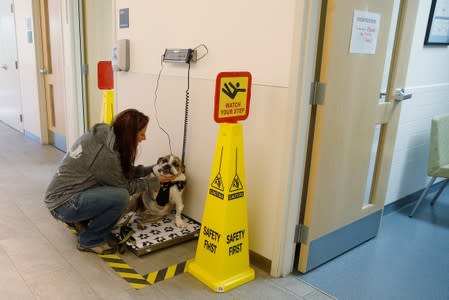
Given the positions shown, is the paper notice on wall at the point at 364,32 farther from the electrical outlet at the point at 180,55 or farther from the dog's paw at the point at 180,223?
the dog's paw at the point at 180,223

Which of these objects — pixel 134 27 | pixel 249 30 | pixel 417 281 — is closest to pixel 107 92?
pixel 134 27

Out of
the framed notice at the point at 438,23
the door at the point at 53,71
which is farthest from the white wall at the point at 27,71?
the framed notice at the point at 438,23

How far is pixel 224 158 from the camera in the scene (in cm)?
197

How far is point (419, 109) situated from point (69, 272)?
303 cm

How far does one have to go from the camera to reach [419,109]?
3.22 m

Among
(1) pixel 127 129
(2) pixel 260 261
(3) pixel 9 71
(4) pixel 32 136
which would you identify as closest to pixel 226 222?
(2) pixel 260 261

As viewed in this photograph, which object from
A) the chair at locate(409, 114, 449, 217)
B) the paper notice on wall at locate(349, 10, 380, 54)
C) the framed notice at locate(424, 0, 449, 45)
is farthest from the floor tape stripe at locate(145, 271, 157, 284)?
the framed notice at locate(424, 0, 449, 45)

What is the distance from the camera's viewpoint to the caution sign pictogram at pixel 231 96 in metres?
1.82

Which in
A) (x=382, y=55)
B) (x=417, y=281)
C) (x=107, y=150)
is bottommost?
(x=417, y=281)

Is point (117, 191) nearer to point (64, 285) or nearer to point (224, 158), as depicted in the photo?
point (64, 285)

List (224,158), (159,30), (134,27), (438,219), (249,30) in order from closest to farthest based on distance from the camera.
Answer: (224,158) → (249,30) → (159,30) → (134,27) → (438,219)

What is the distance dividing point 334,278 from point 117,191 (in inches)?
56.6

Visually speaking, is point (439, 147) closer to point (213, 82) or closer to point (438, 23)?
point (438, 23)

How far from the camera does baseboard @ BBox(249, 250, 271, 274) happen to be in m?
2.23
